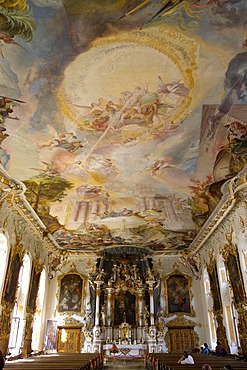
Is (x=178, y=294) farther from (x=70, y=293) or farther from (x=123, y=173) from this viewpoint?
(x=123, y=173)

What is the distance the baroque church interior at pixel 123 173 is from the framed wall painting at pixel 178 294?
0.09 m

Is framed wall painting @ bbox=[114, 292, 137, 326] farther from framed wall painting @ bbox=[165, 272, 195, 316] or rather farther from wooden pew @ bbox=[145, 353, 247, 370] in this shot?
wooden pew @ bbox=[145, 353, 247, 370]

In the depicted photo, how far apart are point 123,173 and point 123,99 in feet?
12.6

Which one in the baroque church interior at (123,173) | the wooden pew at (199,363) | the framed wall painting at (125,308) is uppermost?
the baroque church interior at (123,173)

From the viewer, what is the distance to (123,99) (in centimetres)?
798

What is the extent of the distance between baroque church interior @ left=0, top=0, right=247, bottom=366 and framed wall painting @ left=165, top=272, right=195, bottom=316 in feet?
0.31

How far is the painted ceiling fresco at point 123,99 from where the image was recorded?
6.08 m

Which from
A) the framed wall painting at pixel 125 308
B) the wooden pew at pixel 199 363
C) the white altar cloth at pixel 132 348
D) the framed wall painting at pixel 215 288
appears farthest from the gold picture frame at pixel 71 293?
the wooden pew at pixel 199 363

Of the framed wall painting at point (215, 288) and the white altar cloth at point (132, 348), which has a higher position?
the framed wall painting at point (215, 288)

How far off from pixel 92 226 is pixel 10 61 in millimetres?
11309

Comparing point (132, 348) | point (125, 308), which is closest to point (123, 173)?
point (125, 308)

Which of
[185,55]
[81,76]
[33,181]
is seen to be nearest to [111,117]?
[81,76]

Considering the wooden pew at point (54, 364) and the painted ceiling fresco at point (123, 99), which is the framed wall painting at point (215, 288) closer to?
the painted ceiling fresco at point (123, 99)

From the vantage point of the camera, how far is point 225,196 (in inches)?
491
